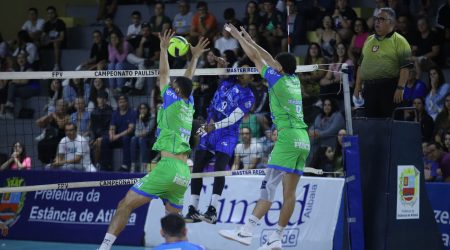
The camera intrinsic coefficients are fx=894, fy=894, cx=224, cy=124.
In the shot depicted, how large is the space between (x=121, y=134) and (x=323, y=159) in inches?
170

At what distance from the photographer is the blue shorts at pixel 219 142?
1245cm

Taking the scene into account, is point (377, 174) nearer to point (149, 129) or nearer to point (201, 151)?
point (201, 151)

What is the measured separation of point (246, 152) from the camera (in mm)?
15984

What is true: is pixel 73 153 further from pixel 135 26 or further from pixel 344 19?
pixel 344 19

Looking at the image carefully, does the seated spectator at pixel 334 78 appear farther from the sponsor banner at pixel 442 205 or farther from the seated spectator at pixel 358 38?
the sponsor banner at pixel 442 205

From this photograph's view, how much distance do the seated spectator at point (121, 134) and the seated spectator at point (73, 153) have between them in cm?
41

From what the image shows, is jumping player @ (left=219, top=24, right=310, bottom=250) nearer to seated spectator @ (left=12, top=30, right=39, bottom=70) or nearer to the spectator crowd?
the spectator crowd

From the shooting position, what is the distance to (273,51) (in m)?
18.5

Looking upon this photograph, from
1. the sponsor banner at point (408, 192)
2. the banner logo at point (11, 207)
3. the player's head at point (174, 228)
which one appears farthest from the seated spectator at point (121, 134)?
the player's head at point (174, 228)

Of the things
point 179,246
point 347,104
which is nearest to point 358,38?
point 347,104

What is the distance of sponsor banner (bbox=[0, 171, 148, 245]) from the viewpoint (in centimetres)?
1592

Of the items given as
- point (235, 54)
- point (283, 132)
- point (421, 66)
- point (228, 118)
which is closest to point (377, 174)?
point (283, 132)

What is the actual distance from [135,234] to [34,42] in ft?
27.4

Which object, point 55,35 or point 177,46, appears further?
point 55,35
